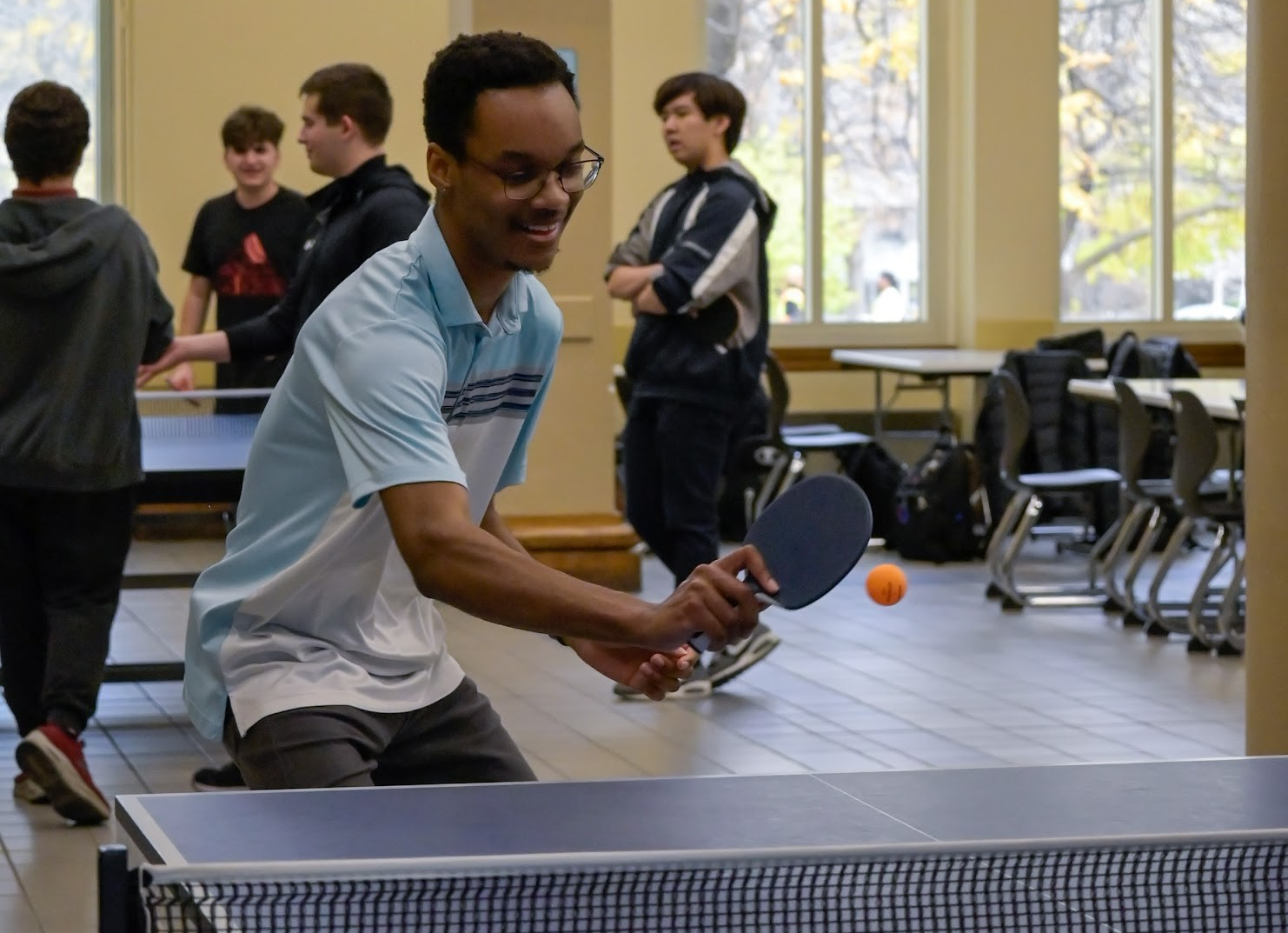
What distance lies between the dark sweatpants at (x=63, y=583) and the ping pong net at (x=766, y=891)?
10.3 feet

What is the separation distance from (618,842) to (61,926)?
7.32 ft

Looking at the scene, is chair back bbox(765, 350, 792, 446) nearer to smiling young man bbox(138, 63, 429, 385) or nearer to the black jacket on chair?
the black jacket on chair

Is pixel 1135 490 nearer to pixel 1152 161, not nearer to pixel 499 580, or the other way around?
pixel 1152 161

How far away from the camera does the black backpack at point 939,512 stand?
9.48 meters

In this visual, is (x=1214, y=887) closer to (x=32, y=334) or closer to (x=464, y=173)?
(x=464, y=173)

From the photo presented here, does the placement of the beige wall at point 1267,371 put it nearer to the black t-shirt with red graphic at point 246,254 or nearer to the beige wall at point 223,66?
A: the black t-shirt with red graphic at point 246,254

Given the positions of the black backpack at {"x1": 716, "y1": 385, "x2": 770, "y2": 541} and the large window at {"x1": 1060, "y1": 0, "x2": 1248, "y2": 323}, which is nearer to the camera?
the black backpack at {"x1": 716, "y1": 385, "x2": 770, "y2": 541}

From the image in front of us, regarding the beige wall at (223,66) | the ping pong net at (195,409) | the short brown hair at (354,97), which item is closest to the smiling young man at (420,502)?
the short brown hair at (354,97)

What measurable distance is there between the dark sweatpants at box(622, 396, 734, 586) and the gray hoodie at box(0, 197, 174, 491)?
175 centimetres

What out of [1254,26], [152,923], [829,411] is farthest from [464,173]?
[829,411]

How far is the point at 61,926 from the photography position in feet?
12.4

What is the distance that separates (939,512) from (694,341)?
371 cm

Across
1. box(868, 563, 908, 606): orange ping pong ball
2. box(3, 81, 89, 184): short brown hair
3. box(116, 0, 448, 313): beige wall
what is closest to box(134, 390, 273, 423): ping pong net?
box(3, 81, 89, 184): short brown hair

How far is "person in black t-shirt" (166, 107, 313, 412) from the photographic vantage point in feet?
25.6
